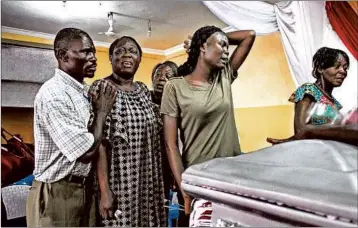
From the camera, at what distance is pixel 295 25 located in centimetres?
104

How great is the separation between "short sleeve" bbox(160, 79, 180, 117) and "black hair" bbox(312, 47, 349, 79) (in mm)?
345

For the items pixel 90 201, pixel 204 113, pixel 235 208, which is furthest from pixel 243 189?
pixel 90 201

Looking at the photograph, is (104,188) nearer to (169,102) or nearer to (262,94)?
(169,102)

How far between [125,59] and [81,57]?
0.36 feet

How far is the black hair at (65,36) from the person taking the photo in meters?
1.03

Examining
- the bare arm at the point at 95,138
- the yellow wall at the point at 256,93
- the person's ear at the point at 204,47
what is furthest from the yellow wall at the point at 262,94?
the bare arm at the point at 95,138

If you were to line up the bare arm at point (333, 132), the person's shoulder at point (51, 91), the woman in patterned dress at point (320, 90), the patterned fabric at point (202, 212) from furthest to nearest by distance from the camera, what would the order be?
the person's shoulder at point (51, 91), the woman in patterned dress at point (320, 90), the patterned fabric at point (202, 212), the bare arm at point (333, 132)

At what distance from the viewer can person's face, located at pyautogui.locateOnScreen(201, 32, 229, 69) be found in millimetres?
1042

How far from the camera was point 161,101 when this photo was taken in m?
1.07

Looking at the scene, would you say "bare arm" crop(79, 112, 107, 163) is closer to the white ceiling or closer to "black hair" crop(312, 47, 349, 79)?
the white ceiling

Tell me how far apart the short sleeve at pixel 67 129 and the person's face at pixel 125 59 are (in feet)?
0.49

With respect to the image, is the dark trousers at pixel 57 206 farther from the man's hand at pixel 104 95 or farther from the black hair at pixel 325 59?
the black hair at pixel 325 59

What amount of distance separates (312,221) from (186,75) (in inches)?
22.6

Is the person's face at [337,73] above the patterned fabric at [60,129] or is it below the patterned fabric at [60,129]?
above
